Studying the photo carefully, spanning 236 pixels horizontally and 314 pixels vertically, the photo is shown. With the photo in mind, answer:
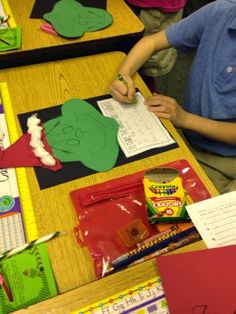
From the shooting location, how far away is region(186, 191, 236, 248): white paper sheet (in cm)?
67

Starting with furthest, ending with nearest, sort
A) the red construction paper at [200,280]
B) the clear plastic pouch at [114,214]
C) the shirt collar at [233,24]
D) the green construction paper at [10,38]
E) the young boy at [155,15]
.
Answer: the young boy at [155,15]
the green construction paper at [10,38]
the shirt collar at [233,24]
the clear plastic pouch at [114,214]
the red construction paper at [200,280]

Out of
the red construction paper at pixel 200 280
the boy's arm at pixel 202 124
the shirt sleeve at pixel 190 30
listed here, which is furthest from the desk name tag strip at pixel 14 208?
the shirt sleeve at pixel 190 30

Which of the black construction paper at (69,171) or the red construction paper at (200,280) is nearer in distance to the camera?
the red construction paper at (200,280)

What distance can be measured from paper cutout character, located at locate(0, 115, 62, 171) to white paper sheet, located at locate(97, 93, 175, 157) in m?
0.18

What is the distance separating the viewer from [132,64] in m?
1.08

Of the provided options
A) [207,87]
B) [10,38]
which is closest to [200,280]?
[207,87]

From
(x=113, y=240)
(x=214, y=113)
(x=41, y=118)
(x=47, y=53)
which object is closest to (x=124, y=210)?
(x=113, y=240)

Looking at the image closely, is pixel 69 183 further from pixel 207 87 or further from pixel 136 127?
pixel 207 87

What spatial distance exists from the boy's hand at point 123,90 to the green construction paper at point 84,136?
0.08m

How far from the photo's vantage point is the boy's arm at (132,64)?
976 millimetres

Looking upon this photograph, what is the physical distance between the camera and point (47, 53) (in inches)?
42.9

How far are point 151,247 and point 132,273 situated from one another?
6cm

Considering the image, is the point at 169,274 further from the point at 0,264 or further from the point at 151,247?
the point at 0,264

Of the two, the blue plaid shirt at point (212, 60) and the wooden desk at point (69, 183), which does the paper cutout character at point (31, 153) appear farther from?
the blue plaid shirt at point (212, 60)
